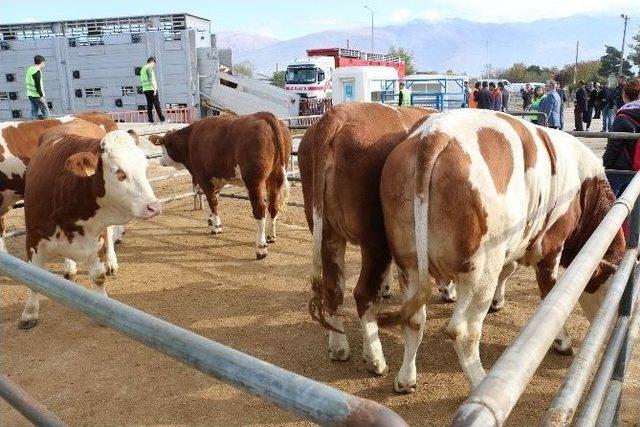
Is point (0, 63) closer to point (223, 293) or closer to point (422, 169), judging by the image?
point (223, 293)

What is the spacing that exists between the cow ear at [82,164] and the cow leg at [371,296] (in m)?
2.28

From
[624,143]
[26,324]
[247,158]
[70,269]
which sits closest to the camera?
[26,324]

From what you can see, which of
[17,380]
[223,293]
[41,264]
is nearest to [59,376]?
[17,380]

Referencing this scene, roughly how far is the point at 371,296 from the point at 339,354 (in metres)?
0.63

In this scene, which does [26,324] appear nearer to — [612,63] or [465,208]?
[465,208]

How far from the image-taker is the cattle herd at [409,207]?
2732 millimetres

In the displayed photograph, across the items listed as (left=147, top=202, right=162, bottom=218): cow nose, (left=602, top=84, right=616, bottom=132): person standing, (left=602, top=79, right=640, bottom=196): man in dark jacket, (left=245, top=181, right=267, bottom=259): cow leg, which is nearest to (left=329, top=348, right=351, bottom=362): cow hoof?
(left=147, top=202, right=162, bottom=218): cow nose

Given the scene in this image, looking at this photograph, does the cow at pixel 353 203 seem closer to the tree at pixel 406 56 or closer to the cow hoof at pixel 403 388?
the cow hoof at pixel 403 388

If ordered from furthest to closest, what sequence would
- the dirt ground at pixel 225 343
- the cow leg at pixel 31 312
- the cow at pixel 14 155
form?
the cow at pixel 14 155
the cow leg at pixel 31 312
the dirt ground at pixel 225 343

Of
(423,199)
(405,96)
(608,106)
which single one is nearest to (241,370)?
(423,199)

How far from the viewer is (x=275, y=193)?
6.65m

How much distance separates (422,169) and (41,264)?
3658 mm

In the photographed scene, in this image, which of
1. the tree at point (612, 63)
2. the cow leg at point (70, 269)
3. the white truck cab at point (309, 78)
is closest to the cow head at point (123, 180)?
the cow leg at point (70, 269)

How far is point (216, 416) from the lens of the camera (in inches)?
127
